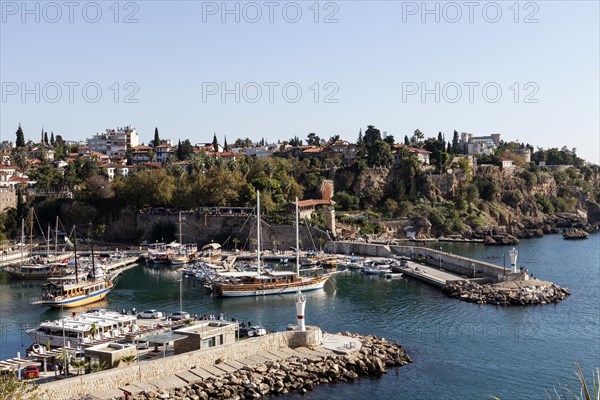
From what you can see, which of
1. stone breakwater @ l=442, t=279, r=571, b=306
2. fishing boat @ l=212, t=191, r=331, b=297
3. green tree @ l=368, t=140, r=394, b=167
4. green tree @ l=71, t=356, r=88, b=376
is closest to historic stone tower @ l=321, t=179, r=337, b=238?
green tree @ l=368, t=140, r=394, b=167

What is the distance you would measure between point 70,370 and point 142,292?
2498cm

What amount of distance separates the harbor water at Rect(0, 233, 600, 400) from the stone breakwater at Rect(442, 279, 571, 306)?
90 centimetres

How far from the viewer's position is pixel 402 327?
41.3 m

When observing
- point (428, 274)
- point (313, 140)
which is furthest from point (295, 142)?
point (428, 274)

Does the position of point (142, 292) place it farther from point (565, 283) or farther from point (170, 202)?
point (565, 283)

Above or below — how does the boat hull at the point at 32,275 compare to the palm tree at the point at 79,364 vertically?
below

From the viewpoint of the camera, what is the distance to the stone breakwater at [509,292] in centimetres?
4766

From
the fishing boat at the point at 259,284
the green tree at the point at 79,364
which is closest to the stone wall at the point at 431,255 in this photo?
the fishing boat at the point at 259,284

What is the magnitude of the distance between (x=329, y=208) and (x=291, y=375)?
5143 cm

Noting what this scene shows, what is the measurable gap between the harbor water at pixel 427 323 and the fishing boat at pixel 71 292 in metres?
0.80

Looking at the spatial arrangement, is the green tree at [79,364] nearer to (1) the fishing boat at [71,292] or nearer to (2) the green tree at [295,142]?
(1) the fishing boat at [71,292]

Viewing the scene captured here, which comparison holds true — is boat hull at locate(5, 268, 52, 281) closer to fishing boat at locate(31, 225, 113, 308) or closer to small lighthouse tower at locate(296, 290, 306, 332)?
fishing boat at locate(31, 225, 113, 308)

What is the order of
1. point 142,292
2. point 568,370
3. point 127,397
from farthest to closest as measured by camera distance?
point 142,292 → point 568,370 → point 127,397

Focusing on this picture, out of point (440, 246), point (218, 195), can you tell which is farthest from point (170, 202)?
point (440, 246)
